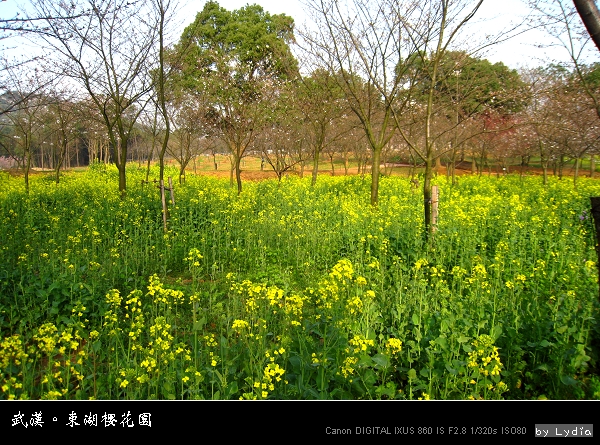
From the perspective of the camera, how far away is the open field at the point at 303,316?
2.74m

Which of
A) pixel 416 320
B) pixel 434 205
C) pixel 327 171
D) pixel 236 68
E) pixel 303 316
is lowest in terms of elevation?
pixel 303 316

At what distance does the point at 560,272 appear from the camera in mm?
4984

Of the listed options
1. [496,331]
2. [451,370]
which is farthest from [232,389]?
[496,331]

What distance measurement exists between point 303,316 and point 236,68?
1662 centimetres

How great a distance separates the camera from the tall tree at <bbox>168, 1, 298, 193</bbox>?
14.2 m

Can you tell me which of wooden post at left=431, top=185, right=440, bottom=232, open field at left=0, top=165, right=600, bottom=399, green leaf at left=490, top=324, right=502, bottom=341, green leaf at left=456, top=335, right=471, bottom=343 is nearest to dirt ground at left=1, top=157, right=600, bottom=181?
wooden post at left=431, top=185, right=440, bottom=232

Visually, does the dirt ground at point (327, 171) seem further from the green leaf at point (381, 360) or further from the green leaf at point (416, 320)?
the green leaf at point (381, 360)

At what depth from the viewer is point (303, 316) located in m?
4.07

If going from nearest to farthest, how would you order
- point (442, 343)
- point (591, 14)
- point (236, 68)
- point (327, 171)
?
point (591, 14) → point (442, 343) → point (236, 68) → point (327, 171)

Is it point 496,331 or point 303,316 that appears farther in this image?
point 303,316

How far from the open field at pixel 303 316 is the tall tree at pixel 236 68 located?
5.77 meters

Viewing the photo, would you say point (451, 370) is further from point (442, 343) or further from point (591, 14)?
point (591, 14)
